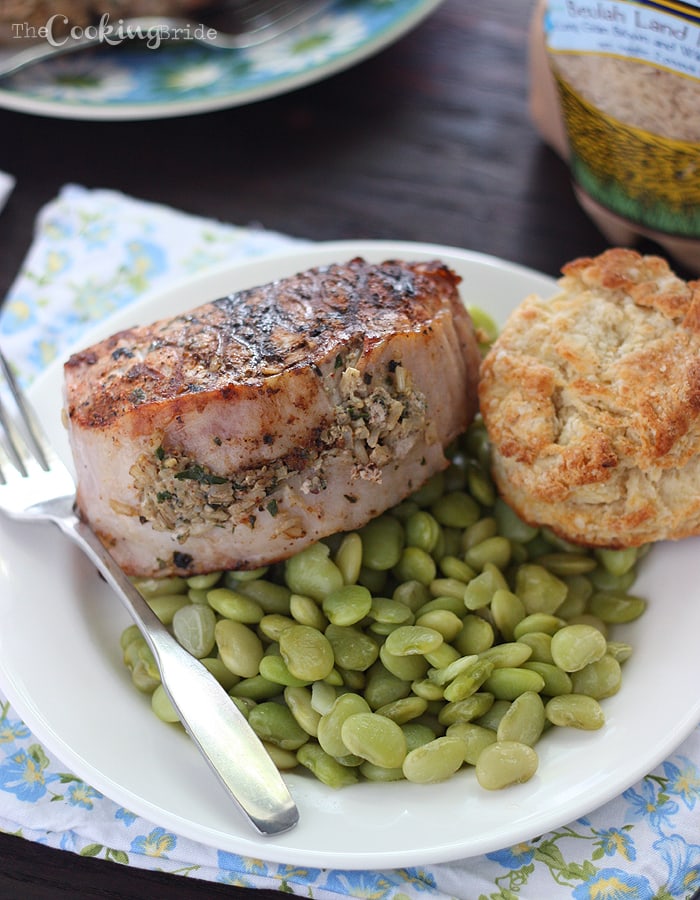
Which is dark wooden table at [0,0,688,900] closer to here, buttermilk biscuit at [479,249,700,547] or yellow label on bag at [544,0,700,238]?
yellow label on bag at [544,0,700,238]

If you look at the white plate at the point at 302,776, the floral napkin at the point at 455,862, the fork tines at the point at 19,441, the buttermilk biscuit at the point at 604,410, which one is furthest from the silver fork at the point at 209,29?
the floral napkin at the point at 455,862

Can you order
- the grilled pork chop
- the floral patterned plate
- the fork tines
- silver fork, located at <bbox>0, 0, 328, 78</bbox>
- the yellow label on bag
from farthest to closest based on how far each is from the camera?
1. silver fork, located at <bbox>0, 0, 328, 78</bbox>
2. the floral patterned plate
3. the yellow label on bag
4. the fork tines
5. the grilled pork chop

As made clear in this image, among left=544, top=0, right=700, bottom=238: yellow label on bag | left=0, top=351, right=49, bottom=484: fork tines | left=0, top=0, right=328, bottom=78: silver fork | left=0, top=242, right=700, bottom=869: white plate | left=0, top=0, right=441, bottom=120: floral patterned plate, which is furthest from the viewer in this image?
left=0, top=0, right=328, bottom=78: silver fork

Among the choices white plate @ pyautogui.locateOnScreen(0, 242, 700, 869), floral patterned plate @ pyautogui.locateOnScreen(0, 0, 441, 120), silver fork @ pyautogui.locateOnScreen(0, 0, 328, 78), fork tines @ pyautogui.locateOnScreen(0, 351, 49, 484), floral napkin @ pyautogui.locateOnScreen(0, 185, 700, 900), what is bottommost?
floral napkin @ pyautogui.locateOnScreen(0, 185, 700, 900)

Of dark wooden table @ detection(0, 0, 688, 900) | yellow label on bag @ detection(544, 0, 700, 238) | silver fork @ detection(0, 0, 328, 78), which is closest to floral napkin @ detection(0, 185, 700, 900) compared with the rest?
yellow label on bag @ detection(544, 0, 700, 238)

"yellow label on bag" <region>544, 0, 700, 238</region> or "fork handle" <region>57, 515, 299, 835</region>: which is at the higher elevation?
"yellow label on bag" <region>544, 0, 700, 238</region>

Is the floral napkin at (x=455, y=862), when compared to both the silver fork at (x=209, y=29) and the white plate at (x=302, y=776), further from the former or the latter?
the silver fork at (x=209, y=29)

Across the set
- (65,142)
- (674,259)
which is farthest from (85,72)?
(674,259)

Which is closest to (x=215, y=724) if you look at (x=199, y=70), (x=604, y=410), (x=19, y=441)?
(x=19, y=441)
